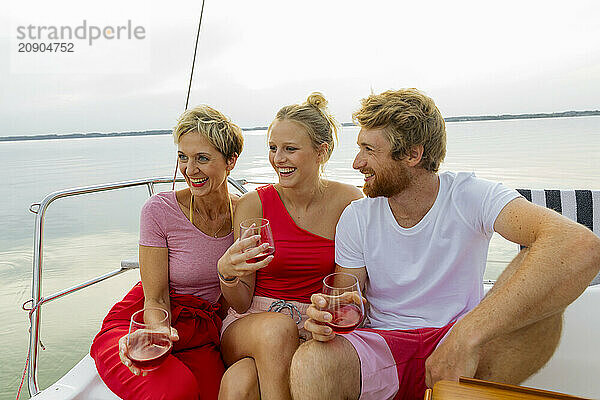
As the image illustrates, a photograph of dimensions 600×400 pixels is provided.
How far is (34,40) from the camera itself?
13.0m

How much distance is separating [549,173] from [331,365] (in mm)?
8780

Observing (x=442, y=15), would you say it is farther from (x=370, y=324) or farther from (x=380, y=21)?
(x=370, y=324)

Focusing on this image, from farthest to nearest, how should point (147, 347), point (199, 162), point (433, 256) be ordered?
point (199, 162) → point (433, 256) → point (147, 347)

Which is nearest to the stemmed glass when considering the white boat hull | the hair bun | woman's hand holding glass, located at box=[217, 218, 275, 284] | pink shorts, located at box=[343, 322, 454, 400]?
woman's hand holding glass, located at box=[217, 218, 275, 284]

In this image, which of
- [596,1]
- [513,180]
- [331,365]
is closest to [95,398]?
[331,365]

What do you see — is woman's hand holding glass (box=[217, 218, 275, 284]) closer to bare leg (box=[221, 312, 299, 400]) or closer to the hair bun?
bare leg (box=[221, 312, 299, 400])

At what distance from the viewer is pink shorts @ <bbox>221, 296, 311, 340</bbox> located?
6.15 feet

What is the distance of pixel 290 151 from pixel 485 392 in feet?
3.79

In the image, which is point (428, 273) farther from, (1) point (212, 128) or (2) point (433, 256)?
(1) point (212, 128)

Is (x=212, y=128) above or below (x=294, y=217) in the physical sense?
above

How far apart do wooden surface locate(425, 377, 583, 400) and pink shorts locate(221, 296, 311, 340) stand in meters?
0.88

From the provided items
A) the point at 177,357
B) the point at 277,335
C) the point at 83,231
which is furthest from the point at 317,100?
the point at 83,231

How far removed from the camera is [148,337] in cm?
133

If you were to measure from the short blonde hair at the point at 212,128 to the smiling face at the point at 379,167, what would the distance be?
1.63 ft
